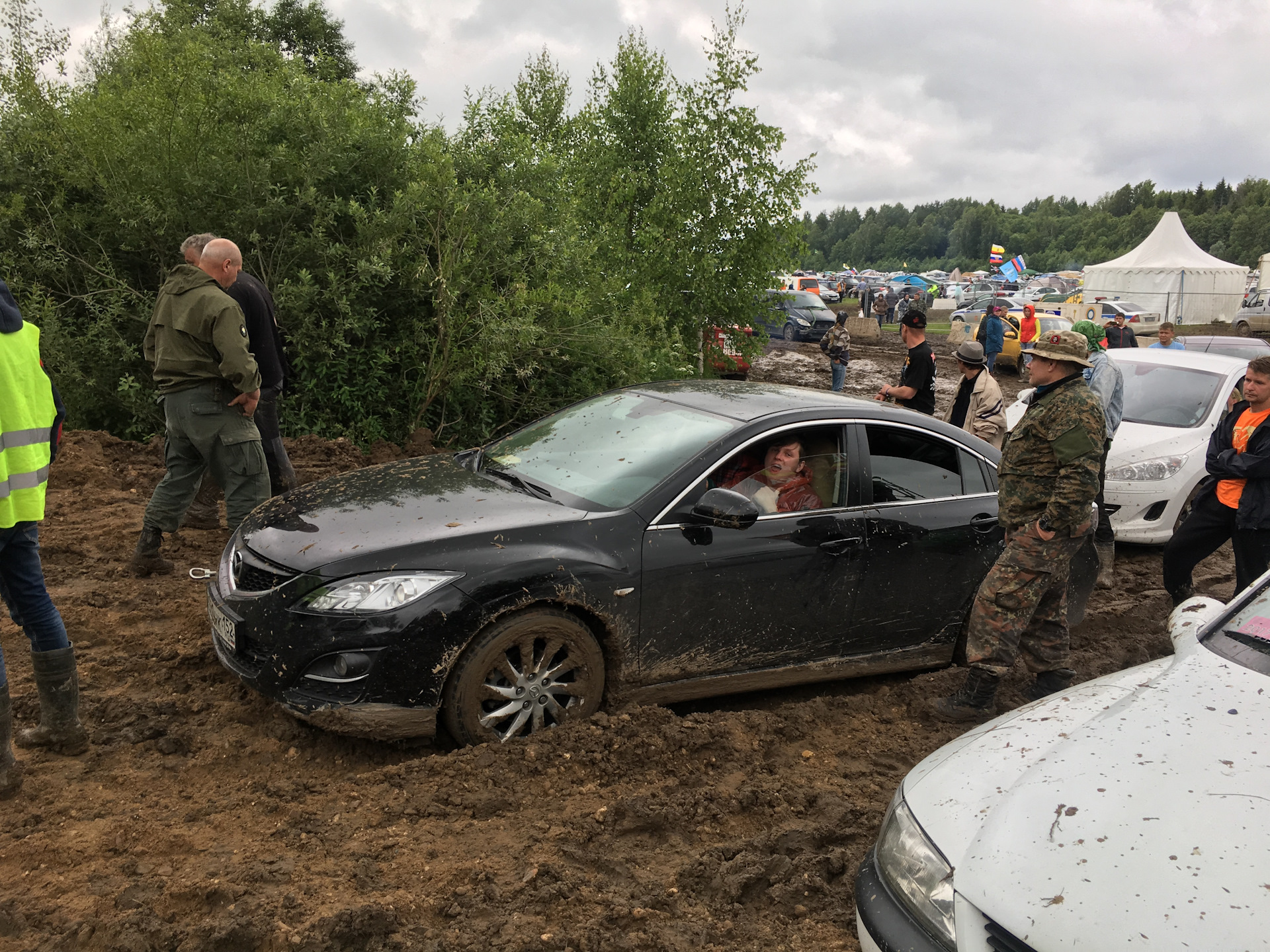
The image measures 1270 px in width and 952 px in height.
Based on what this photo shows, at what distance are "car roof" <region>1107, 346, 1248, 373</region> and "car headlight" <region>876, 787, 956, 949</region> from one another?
27.3ft

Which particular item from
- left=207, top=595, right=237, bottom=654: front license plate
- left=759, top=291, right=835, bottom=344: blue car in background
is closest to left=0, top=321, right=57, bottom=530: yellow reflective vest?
left=207, top=595, right=237, bottom=654: front license plate

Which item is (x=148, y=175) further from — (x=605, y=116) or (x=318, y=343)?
(x=605, y=116)

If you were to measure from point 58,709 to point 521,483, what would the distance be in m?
2.12

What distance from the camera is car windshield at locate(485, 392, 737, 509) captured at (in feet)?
14.7

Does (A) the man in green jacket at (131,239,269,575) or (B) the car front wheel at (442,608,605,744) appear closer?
(B) the car front wheel at (442,608,605,744)

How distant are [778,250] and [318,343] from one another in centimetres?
683

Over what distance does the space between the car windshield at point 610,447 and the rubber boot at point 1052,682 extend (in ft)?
7.19

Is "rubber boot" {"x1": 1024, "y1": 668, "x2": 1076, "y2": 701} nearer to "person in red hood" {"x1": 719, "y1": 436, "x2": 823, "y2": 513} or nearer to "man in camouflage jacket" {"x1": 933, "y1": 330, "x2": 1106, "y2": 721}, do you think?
"man in camouflage jacket" {"x1": 933, "y1": 330, "x2": 1106, "y2": 721}

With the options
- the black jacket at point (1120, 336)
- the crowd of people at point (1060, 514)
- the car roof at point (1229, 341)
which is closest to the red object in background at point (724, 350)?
the car roof at point (1229, 341)

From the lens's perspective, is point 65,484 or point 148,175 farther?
point 148,175

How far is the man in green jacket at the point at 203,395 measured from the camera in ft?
18.2

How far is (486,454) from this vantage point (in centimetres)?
523

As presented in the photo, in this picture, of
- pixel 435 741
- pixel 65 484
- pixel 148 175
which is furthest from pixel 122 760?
pixel 148 175

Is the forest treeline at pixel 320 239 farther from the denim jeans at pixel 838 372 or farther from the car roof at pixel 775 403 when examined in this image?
the denim jeans at pixel 838 372
